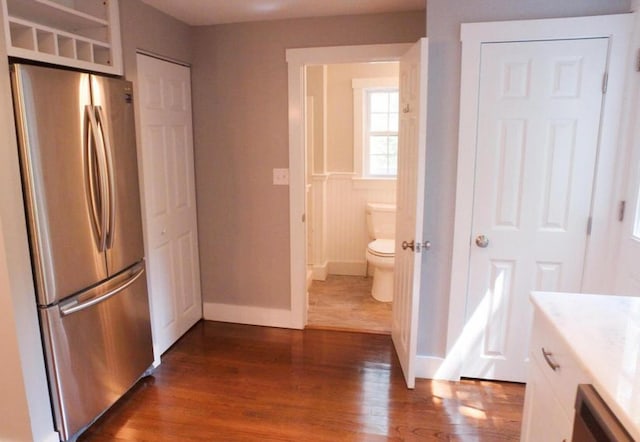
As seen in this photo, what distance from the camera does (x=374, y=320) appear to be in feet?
11.3

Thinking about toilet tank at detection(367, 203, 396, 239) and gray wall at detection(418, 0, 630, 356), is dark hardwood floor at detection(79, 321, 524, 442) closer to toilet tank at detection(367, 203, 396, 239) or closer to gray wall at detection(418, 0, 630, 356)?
gray wall at detection(418, 0, 630, 356)

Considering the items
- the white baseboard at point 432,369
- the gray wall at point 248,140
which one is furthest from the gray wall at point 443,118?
the gray wall at point 248,140

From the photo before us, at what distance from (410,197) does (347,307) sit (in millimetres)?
1588

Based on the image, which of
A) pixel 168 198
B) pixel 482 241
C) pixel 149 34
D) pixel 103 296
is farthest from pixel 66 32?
pixel 482 241

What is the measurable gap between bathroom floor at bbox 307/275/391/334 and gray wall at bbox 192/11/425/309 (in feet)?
1.43

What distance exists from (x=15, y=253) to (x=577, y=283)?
2745 millimetres

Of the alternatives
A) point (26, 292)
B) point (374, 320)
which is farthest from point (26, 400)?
point (374, 320)

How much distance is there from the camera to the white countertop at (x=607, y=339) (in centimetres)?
97

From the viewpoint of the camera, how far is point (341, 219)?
4.41 m

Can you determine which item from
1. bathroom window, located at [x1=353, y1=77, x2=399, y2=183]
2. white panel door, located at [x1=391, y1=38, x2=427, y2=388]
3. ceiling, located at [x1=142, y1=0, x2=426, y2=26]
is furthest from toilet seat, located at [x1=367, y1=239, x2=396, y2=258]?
ceiling, located at [x1=142, y1=0, x2=426, y2=26]

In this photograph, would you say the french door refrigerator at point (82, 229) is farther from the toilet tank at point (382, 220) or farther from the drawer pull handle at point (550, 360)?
the toilet tank at point (382, 220)

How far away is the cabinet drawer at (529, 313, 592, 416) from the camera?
46.8 inches

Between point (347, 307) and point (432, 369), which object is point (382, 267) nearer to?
point (347, 307)

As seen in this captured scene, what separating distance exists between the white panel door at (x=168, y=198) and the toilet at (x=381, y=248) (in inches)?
60.6
